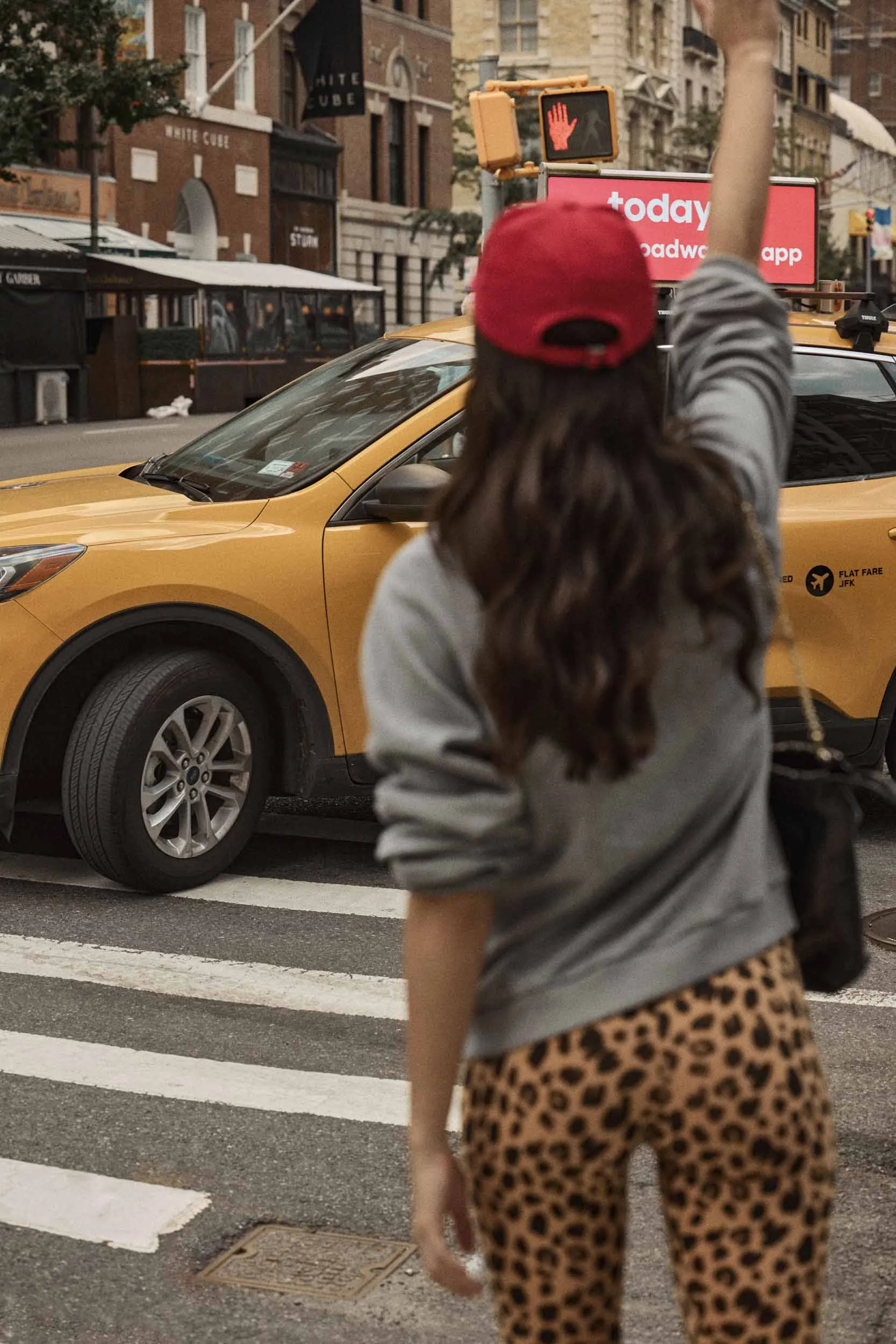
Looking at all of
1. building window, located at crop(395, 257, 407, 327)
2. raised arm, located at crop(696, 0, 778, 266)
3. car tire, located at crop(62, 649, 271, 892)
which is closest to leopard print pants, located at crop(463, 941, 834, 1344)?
raised arm, located at crop(696, 0, 778, 266)

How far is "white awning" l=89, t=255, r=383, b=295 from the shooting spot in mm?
39375

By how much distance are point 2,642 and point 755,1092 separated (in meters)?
4.75

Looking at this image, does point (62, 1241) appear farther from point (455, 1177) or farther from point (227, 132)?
point (227, 132)

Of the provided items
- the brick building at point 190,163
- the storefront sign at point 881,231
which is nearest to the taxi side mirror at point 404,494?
the brick building at point 190,163

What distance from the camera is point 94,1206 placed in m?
4.12

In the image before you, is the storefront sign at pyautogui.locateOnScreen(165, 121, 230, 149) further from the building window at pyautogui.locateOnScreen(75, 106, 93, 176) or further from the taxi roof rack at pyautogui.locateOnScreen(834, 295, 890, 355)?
the taxi roof rack at pyautogui.locateOnScreen(834, 295, 890, 355)

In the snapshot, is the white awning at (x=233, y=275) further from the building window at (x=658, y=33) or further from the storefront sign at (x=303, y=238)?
the building window at (x=658, y=33)

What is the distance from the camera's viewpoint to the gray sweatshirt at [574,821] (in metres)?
1.86

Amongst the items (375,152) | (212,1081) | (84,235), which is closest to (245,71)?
(375,152)

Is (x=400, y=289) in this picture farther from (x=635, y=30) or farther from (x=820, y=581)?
(x=820, y=581)

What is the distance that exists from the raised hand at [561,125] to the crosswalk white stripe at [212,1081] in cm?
1230

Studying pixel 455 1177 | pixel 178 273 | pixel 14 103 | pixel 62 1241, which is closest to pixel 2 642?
pixel 62 1241

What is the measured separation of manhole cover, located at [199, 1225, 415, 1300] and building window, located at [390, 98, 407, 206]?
197 ft

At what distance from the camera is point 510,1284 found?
198 cm
